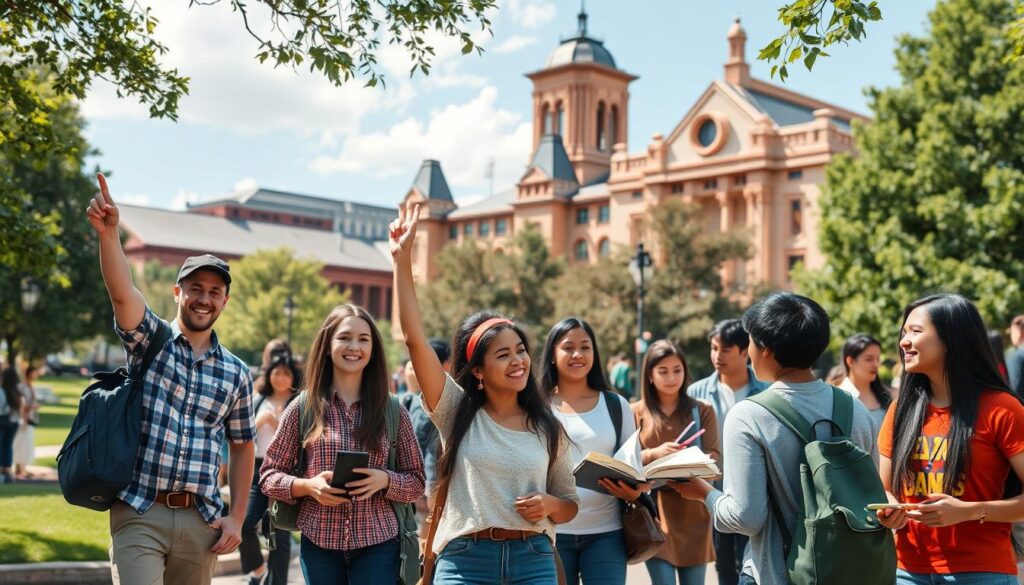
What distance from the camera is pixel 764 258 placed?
59.6 meters

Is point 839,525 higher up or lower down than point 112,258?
lower down

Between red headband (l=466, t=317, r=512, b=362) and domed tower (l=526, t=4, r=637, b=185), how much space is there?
75788mm

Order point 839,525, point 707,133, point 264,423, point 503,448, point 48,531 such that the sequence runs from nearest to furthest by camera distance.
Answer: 1. point 839,525
2. point 503,448
3. point 264,423
4. point 48,531
5. point 707,133

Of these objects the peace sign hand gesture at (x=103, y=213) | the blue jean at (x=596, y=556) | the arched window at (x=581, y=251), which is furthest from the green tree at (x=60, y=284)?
the arched window at (x=581, y=251)

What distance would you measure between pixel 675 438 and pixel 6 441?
13391 millimetres

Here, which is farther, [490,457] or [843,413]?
[490,457]

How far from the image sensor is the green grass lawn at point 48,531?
9242 mm

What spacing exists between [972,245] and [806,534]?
89.3ft

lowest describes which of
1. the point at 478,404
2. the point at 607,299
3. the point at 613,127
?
the point at 478,404

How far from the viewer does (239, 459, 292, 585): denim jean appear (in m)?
6.91

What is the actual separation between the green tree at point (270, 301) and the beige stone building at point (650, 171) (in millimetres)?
10361

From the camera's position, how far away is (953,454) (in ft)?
13.0

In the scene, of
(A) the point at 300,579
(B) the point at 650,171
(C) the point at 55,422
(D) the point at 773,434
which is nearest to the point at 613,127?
(B) the point at 650,171

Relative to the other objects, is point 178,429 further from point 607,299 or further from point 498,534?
point 607,299
